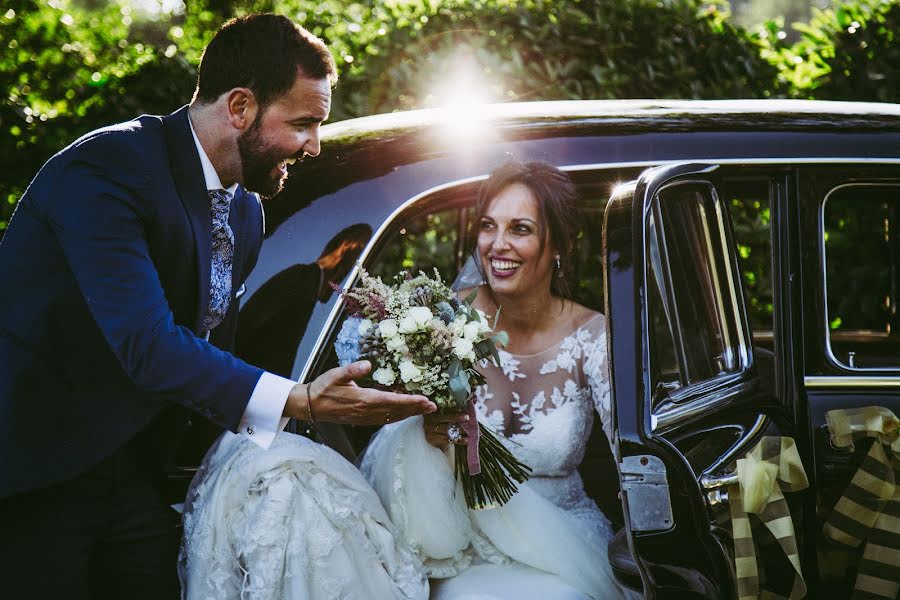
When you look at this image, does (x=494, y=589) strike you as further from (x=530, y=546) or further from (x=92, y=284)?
(x=92, y=284)

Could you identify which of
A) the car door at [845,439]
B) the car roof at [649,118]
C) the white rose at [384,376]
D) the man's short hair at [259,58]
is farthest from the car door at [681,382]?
the man's short hair at [259,58]

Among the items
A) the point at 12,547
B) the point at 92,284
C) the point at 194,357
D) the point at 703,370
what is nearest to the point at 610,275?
the point at 703,370

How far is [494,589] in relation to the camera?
9.09 ft

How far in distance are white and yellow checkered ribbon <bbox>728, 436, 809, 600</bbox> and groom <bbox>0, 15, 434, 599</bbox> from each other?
81cm

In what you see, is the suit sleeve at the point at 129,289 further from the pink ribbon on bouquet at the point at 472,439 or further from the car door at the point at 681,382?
the car door at the point at 681,382

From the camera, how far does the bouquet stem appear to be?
2.81 metres

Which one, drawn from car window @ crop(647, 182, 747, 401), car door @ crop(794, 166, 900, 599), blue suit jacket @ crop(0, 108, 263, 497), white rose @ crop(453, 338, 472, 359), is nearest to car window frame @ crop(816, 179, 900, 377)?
car door @ crop(794, 166, 900, 599)

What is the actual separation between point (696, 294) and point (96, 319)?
5.36 feet

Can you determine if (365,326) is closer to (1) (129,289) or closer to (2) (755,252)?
(1) (129,289)

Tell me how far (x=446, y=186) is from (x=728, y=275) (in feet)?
2.91

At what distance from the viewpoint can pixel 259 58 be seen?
8.14 feet

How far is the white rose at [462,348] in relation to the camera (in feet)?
8.37

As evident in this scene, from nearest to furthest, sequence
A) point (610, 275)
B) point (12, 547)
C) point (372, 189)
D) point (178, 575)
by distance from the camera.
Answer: point (610, 275) → point (12, 547) → point (178, 575) → point (372, 189)

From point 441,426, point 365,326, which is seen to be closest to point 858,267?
point 441,426
